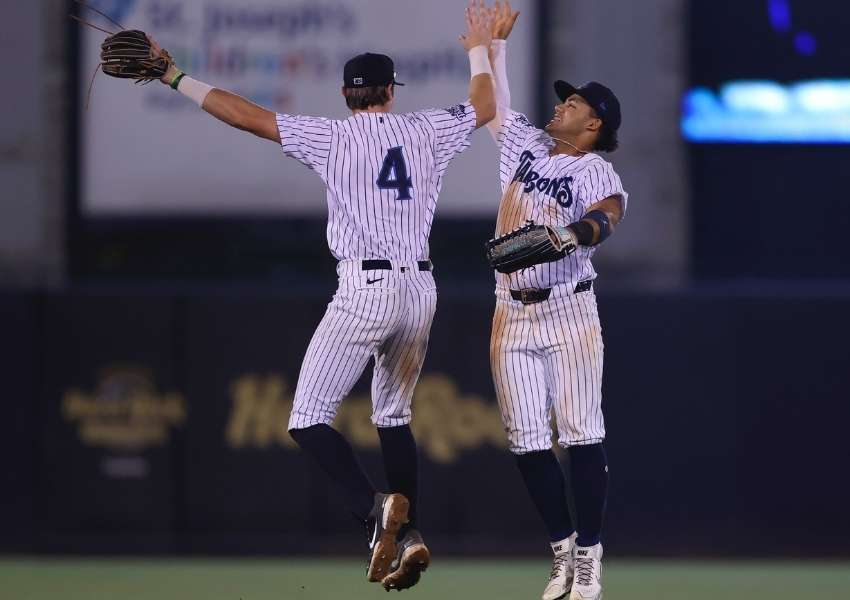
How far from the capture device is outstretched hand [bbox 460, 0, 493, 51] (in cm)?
657

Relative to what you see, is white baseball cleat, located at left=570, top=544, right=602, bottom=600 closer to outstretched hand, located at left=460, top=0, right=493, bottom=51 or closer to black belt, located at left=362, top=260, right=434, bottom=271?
black belt, located at left=362, top=260, right=434, bottom=271

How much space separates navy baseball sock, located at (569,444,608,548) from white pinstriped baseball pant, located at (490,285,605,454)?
48 mm

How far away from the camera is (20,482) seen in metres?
9.50

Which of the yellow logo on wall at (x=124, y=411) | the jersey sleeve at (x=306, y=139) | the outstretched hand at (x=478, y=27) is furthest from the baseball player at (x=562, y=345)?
the yellow logo on wall at (x=124, y=411)

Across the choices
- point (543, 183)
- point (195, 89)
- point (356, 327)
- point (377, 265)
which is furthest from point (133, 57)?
point (543, 183)

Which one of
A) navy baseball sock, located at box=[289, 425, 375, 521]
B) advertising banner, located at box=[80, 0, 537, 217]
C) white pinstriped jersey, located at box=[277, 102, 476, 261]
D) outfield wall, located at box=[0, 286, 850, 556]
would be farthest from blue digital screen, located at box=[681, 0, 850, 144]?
navy baseball sock, located at box=[289, 425, 375, 521]

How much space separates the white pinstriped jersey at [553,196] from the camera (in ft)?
20.7

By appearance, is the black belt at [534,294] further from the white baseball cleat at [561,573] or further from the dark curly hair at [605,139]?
the white baseball cleat at [561,573]

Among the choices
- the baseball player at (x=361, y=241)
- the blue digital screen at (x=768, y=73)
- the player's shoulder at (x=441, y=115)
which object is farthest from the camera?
the blue digital screen at (x=768, y=73)

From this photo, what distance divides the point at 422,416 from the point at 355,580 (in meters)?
1.62

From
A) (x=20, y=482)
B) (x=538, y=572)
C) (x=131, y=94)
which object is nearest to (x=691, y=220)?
(x=538, y=572)

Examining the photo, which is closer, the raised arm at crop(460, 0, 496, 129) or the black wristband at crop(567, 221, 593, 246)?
the black wristband at crop(567, 221, 593, 246)

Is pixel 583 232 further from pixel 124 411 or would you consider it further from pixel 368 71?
pixel 124 411

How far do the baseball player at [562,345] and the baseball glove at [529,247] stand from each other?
23cm
